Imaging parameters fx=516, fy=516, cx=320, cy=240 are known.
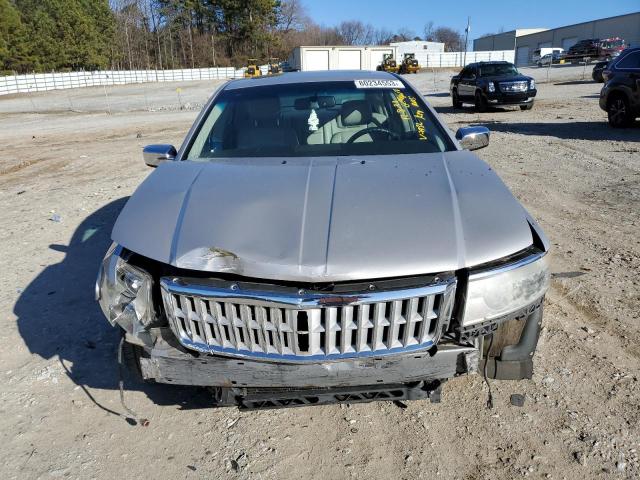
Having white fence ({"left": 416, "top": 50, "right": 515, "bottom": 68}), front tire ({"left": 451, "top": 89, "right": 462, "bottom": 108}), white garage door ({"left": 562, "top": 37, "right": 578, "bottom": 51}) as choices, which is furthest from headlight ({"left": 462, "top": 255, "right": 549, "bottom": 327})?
white garage door ({"left": 562, "top": 37, "right": 578, "bottom": 51})

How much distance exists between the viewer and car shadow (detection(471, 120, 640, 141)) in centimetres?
1077

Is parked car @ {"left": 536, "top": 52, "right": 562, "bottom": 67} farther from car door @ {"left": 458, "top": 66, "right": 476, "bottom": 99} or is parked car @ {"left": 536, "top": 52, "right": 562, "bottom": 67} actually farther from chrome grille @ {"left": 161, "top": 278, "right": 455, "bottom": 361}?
chrome grille @ {"left": 161, "top": 278, "right": 455, "bottom": 361}

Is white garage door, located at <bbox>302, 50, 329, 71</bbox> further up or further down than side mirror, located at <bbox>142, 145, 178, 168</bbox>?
further up

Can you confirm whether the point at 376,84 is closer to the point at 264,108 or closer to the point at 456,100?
the point at 264,108

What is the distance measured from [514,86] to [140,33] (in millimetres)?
78962

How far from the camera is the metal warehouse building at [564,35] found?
61938 millimetres

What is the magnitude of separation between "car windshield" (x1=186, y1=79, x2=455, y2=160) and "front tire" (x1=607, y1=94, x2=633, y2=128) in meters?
9.56

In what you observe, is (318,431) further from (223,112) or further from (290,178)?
(223,112)

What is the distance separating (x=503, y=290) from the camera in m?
2.17

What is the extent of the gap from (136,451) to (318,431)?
0.88 metres

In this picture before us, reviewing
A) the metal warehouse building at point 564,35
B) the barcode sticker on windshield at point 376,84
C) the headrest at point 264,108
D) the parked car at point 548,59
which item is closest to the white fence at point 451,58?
the metal warehouse building at point 564,35

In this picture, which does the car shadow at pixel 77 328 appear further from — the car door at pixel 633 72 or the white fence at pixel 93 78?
the white fence at pixel 93 78

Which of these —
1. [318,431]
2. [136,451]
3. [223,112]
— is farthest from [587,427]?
[223,112]

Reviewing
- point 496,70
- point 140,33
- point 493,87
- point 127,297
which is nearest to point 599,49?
point 496,70
